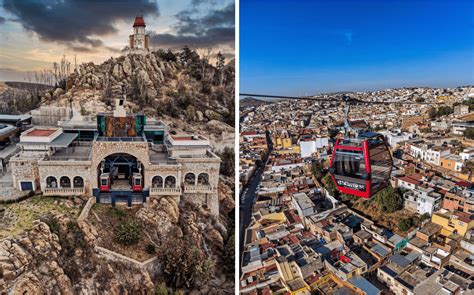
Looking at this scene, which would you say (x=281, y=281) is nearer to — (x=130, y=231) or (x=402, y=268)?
(x=402, y=268)

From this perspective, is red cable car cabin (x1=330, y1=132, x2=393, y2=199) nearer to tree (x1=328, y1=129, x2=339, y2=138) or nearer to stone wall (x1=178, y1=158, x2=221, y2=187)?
tree (x1=328, y1=129, x2=339, y2=138)

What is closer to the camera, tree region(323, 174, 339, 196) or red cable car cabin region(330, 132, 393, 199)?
red cable car cabin region(330, 132, 393, 199)

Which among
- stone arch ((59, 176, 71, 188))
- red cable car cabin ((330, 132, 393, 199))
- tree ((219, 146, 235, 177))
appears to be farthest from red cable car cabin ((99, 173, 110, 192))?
red cable car cabin ((330, 132, 393, 199))

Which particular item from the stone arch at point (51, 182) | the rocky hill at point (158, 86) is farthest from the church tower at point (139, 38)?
the stone arch at point (51, 182)

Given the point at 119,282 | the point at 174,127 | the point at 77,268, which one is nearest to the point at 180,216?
the point at 119,282

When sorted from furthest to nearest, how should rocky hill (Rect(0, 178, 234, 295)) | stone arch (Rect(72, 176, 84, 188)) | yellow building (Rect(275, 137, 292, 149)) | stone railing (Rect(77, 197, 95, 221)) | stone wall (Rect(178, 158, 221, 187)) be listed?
yellow building (Rect(275, 137, 292, 149)) < stone wall (Rect(178, 158, 221, 187)) < stone arch (Rect(72, 176, 84, 188)) < stone railing (Rect(77, 197, 95, 221)) < rocky hill (Rect(0, 178, 234, 295))

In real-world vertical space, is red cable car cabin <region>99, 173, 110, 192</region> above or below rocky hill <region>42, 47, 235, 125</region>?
below

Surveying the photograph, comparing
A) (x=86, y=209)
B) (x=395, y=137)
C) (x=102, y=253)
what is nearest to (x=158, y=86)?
(x=86, y=209)
